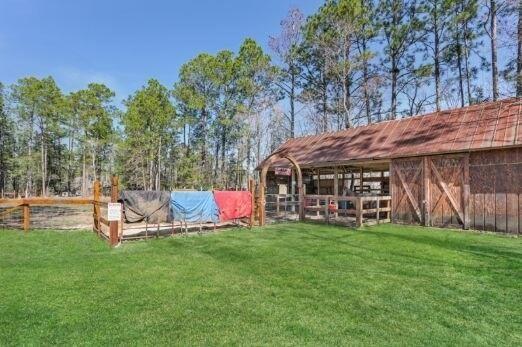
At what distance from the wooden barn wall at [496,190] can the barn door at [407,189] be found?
1705 mm

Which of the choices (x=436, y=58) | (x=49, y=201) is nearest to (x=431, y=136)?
(x=49, y=201)

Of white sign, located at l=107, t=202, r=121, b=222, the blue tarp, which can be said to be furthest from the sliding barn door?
white sign, located at l=107, t=202, r=121, b=222

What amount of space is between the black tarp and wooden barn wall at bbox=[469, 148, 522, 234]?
32.7 feet

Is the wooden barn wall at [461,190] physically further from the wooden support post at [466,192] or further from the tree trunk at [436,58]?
the tree trunk at [436,58]

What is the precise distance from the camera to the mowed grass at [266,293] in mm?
3809

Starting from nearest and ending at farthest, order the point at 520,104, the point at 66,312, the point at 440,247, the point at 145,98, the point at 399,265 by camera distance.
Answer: the point at 66,312, the point at 399,265, the point at 440,247, the point at 520,104, the point at 145,98

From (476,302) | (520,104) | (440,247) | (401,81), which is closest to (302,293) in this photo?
(476,302)

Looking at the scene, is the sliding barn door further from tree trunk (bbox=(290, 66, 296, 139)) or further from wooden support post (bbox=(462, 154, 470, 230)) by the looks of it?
tree trunk (bbox=(290, 66, 296, 139))

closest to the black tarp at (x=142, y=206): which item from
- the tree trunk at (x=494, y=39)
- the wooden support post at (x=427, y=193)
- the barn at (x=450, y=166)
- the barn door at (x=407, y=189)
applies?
the barn at (x=450, y=166)

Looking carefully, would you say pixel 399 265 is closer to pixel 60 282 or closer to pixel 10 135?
pixel 60 282

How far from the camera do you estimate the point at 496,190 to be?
11.0 metres

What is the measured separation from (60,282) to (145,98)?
36.0m

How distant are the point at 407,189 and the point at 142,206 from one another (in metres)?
9.27

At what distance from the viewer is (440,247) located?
27.6ft
